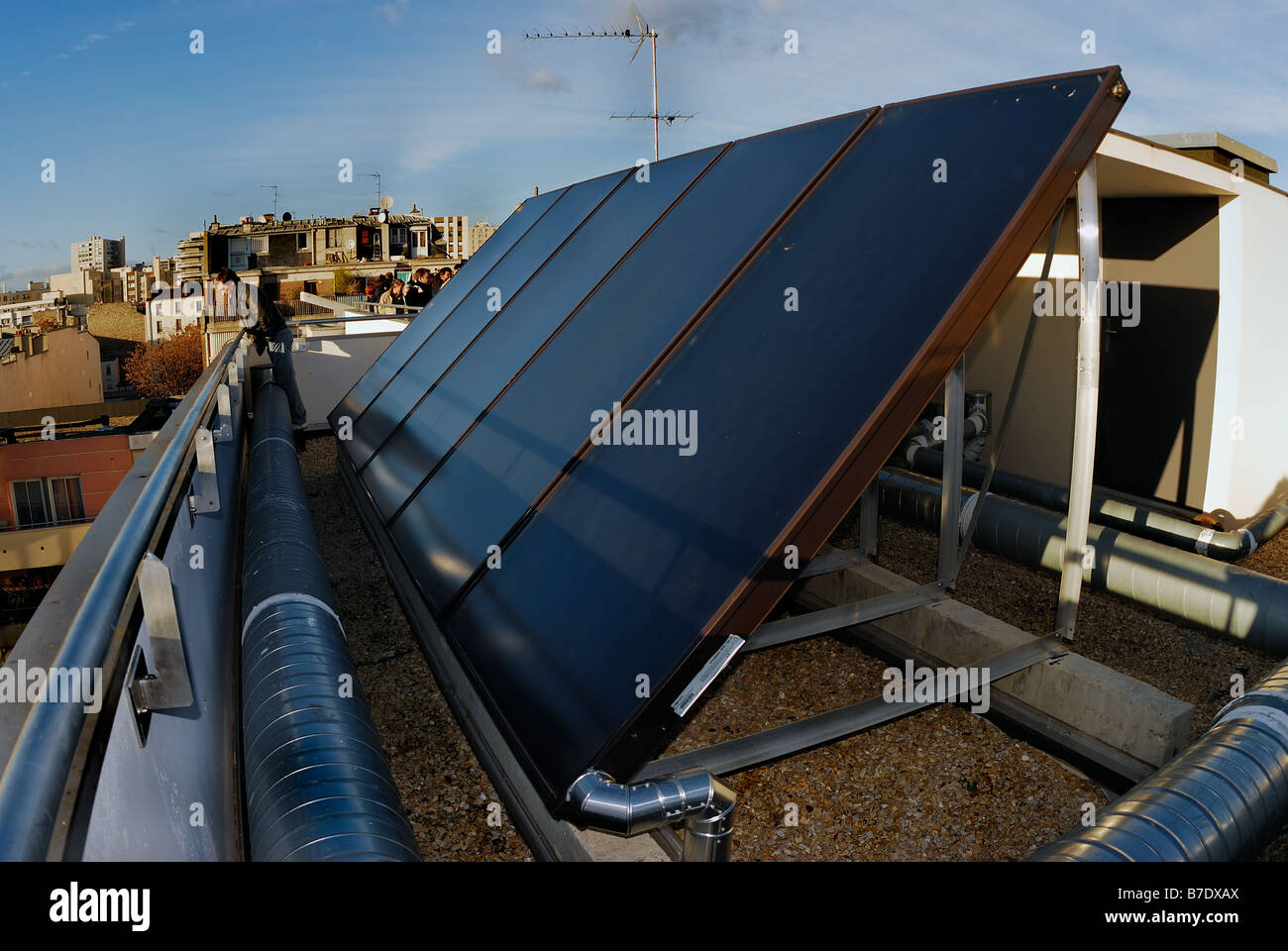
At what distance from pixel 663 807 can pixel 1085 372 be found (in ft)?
8.27

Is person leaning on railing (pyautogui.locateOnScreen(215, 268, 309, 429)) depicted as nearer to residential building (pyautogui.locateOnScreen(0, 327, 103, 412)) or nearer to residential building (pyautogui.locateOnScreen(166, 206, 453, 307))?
residential building (pyautogui.locateOnScreen(0, 327, 103, 412))

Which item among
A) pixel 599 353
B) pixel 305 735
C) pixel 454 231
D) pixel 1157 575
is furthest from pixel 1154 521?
pixel 454 231

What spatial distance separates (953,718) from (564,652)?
8.03 ft

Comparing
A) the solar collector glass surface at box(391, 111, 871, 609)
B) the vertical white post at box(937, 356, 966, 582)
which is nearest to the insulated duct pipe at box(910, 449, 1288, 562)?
the vertical white post at box(937, 356, 966, 582)

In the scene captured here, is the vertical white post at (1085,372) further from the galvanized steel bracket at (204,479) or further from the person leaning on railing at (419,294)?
the person leaning on railing at (419,294)

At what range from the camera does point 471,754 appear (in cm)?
390

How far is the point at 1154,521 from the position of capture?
20.9 feet

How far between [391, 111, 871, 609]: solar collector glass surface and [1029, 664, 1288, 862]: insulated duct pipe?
7.59 ft

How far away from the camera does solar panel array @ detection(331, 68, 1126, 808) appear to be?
2.48 m

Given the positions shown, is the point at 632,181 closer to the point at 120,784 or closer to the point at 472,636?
the point at 472,636

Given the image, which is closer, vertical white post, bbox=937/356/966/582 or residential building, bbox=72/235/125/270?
vertical white post, bbox=937/356/966/582

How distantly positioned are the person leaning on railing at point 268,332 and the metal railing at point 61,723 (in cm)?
799

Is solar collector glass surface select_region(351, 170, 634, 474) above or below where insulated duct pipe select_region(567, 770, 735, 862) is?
above
